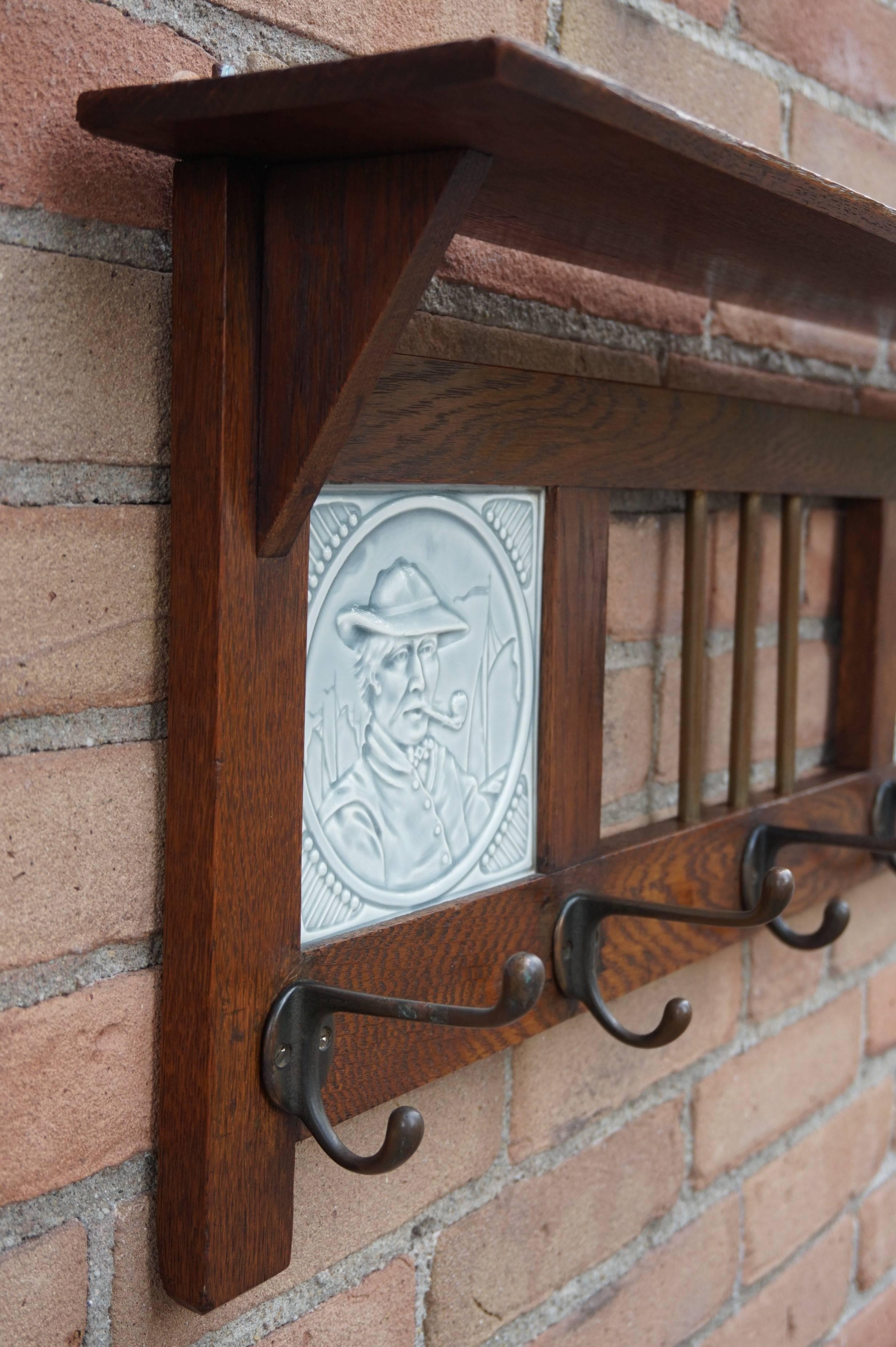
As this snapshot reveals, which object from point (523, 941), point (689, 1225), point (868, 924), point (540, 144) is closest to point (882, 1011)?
point (868, 924)

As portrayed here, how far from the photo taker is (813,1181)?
96 cm

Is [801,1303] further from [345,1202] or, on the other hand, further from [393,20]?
[393,20]

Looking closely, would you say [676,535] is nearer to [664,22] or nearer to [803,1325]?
[664,22]

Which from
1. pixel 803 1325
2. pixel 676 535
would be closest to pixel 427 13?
pixel 676 535

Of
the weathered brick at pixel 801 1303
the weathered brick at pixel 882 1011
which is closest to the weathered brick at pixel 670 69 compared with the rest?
the weathered brick at pixel 882 1011

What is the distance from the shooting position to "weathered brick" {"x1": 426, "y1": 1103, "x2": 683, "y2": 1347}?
0.65m

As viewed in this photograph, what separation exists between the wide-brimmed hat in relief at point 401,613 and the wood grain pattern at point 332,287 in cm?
8

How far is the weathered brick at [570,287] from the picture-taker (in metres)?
0.59

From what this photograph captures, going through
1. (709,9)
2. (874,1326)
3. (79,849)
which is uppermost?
(709,9)

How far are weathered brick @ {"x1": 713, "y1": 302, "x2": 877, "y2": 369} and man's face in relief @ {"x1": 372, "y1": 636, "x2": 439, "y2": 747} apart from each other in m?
0.32

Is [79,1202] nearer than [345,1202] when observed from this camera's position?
Yes

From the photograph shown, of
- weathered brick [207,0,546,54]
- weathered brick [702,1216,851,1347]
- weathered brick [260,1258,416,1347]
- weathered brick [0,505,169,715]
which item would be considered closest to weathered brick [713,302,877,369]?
weathered brick [207,0,546,54]

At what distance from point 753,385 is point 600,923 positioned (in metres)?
Answer: 0.34

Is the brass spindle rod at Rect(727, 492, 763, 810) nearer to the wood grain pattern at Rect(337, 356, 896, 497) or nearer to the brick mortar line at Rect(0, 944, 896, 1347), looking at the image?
the wood grain pattern at Rect(337, 356, 896, 497)
